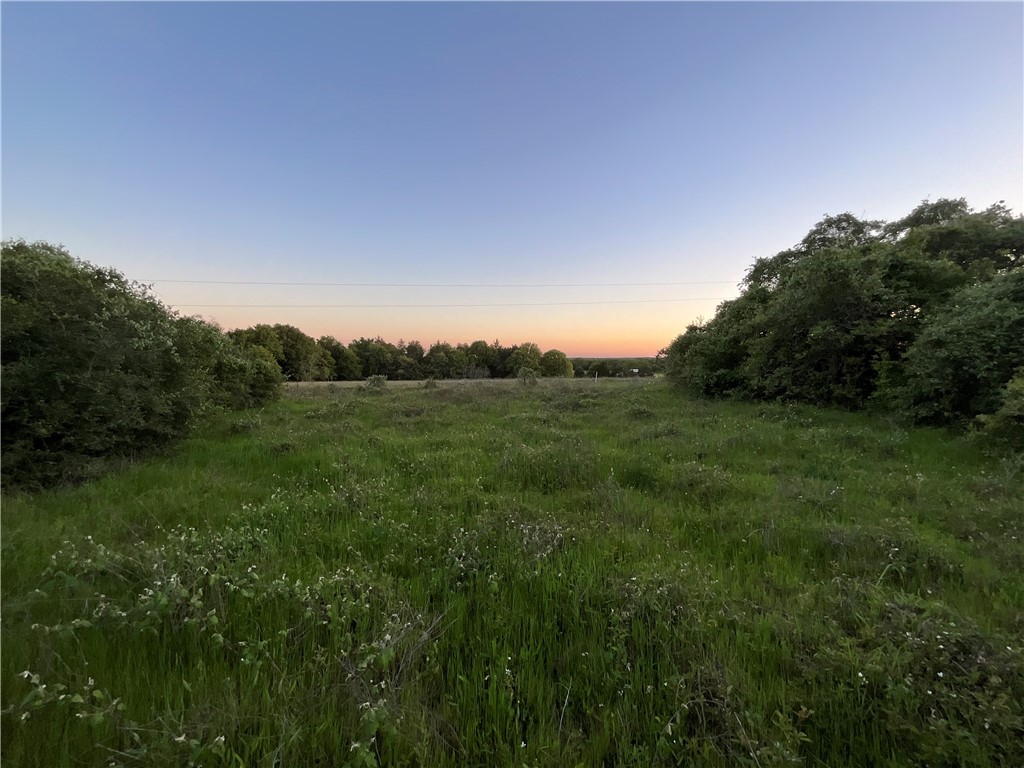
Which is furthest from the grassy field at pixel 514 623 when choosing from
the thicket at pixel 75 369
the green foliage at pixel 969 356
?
the green foliage at pixel 969 356

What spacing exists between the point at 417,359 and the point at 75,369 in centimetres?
7897

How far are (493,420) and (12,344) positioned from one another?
9.92 meters

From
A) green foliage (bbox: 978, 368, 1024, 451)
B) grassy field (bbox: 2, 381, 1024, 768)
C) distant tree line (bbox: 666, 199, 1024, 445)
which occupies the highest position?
distant tree line (bbox: 666, 199, 1024, 445)

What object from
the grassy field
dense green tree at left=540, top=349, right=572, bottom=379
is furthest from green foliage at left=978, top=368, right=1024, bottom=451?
dense green tree at left=540, top=349, right=572, bottom=379

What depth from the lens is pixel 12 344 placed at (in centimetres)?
584

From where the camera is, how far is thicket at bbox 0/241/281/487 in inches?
228

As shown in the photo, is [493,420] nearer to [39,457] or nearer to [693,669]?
[39,457]

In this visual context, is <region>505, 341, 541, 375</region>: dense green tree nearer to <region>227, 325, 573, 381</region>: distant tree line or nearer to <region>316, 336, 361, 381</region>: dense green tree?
<region>227, 325, 573, 381</region>: distant tree line

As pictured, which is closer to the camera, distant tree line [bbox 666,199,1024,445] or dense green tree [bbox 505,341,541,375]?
distant tree line [bbox 666,199,1024,445]

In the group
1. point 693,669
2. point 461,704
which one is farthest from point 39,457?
point 693,669

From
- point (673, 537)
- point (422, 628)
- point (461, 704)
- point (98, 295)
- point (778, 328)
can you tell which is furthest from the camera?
point (778, 328)

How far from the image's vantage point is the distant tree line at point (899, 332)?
29.4 ft

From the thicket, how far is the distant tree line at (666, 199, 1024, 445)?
15.6m

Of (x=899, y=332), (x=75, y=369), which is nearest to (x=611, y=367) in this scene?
(x=899, y=332)
